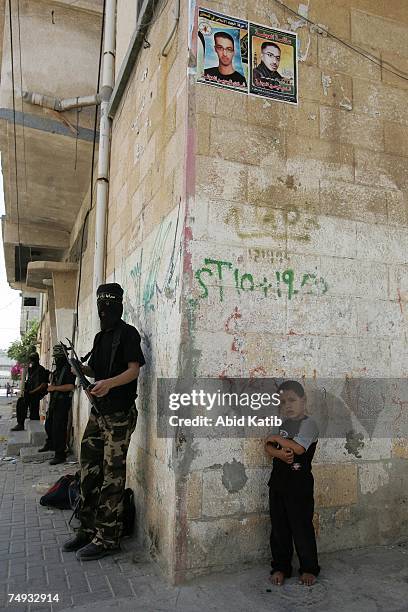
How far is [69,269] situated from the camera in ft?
32.7

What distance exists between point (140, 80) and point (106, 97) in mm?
1435

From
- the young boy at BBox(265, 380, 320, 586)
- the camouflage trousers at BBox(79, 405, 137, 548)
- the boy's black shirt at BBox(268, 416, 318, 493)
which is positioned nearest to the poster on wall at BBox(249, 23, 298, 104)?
the young boy at BBox(265, 380, 320, 586)

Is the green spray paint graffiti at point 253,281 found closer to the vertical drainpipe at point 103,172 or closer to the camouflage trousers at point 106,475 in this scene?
the camouflage trousers at point 106,475

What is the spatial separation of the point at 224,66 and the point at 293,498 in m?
2.97

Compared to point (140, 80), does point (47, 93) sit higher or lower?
higher

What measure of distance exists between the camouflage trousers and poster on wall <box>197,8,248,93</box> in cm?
248

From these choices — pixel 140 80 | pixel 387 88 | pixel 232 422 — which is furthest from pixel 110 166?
pixel 232 422

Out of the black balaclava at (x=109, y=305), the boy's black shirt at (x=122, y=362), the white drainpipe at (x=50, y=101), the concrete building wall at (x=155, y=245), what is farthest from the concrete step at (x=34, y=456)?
the white drainpipe at (x=50, y=101)

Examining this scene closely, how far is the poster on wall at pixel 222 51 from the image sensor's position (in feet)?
11.1

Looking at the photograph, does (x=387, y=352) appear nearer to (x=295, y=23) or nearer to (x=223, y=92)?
(x=223, y=92)

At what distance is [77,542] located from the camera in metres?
3.58

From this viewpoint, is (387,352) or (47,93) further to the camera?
(47,93)

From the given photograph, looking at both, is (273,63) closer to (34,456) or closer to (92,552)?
(92,552)

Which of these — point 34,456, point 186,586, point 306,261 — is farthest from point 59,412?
point 306,261
